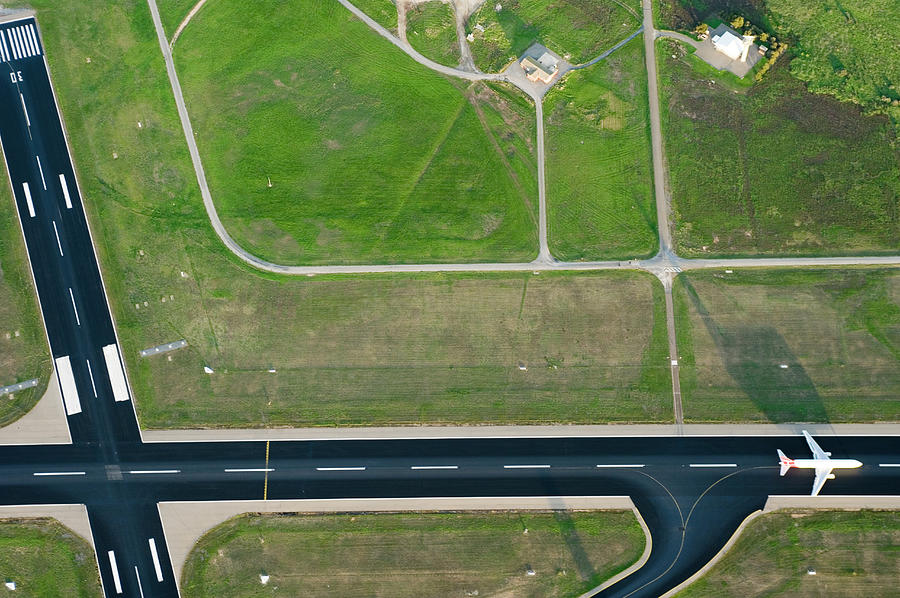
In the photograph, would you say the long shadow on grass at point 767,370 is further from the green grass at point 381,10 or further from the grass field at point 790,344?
the green grass at point 381,10

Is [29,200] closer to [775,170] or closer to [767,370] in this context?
[767,370]

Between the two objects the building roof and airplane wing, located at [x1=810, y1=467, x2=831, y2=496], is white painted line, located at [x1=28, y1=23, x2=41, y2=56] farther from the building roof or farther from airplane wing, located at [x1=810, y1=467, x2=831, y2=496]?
airplane wing, located at [x1=810, y1=467, x2=831, y2=496]

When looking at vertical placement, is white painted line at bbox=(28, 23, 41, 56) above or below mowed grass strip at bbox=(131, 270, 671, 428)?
above

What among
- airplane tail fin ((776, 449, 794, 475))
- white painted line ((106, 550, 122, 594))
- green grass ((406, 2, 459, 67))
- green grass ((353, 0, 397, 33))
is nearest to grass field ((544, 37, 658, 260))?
green grass ((406, 2, 459, 67))

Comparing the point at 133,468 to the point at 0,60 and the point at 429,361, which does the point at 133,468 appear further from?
the point at 0,60

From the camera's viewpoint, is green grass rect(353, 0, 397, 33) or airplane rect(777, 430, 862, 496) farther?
green grass rect(353, 0, 397, 33)

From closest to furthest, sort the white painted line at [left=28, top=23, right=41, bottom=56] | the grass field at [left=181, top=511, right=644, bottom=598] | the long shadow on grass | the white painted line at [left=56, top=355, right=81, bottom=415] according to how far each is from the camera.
Answer: the grass field at [left=181, top=511, right=644, bottom=598]
the long shadow on grass
the white painted line at [left=56, top=355, right=81, bottom=415]
the white painted line at [left=28, top=23, right=41, bottom=56]
